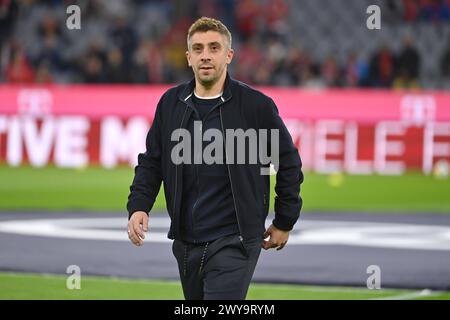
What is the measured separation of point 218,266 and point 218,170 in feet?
1.94

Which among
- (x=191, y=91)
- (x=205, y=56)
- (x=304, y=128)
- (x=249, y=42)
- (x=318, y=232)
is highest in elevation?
(x=249, y=42)

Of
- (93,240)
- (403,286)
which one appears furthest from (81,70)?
(403,286)

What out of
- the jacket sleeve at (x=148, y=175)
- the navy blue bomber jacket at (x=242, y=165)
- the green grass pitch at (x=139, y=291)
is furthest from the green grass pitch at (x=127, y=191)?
the navy blue bomber jacket at (x=242, y=165)

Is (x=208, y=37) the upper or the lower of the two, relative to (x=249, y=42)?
lower

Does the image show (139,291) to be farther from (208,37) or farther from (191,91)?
(208,37)

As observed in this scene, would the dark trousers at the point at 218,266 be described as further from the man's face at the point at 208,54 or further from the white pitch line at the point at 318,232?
the white pitch line at the point at 318,232

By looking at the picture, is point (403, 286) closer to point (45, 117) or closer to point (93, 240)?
point (93, 240)

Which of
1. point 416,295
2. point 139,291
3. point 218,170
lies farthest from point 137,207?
point 416,295

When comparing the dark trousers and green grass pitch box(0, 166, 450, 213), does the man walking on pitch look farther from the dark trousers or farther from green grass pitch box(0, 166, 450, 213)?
green grass pitch box(0, 166, 450, 213)

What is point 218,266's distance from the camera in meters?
7.09

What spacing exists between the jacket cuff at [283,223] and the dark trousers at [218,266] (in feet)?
0.50

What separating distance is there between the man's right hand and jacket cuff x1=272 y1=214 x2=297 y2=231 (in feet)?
2.68

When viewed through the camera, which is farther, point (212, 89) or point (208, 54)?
point (212, 89)

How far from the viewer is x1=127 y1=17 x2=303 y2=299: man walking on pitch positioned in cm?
716
